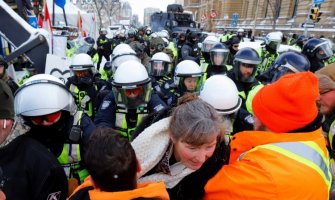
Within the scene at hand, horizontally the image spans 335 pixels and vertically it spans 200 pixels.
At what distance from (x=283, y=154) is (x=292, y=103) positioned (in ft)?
0.89

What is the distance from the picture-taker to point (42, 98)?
1.89m

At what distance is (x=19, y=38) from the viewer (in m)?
3.51

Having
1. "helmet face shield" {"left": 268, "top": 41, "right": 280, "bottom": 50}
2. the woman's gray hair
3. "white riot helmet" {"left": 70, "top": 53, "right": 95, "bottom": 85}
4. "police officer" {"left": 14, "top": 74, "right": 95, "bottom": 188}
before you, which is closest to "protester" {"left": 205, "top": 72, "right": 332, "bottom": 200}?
the woman's gray hair

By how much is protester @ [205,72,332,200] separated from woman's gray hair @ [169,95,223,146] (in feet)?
0.71

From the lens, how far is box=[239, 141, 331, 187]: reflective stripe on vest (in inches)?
53.7

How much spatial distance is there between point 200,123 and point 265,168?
387 millimetres

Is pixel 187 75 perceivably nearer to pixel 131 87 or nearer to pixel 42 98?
pixel 131 87

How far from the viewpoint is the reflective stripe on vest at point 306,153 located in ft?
4.48

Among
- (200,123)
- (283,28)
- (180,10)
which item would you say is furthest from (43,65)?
(283,28)

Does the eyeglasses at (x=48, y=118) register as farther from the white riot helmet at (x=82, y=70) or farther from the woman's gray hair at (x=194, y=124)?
the white riot helmet at (x=82, y=70)

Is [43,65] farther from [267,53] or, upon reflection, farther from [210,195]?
[267,53]

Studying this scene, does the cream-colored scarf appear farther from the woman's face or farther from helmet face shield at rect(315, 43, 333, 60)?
helmet face shield at rect(315, 43, 333, 60)

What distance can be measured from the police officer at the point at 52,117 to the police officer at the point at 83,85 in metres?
1.70

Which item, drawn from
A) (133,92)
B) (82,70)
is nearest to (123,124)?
(133,92)
